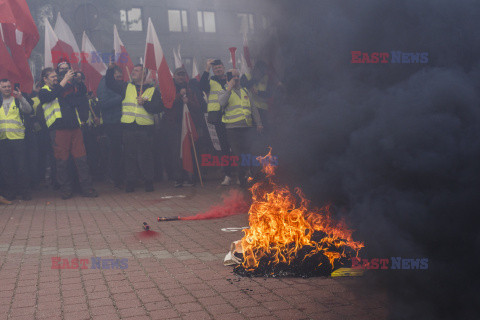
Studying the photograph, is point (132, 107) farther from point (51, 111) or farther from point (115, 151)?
point (51, 111)

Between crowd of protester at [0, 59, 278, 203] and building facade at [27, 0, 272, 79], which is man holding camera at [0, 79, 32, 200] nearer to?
crowd of protester at [0, 59, 278, 203]

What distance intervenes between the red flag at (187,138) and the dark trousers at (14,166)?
318 centimetres

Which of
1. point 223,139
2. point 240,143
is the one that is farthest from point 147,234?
point 223,139

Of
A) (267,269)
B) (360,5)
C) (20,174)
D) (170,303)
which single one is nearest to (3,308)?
(170,303)

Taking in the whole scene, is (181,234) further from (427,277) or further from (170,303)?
(427,277)

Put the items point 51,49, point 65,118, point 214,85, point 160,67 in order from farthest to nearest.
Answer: point 51,49 → point 160,67 → point 214,85 → point 65,118

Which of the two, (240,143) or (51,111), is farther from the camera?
(51,111)

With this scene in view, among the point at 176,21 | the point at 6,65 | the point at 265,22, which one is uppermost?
the point at 176,21

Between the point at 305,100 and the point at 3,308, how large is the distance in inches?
119

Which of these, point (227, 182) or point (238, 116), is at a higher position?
point (238, 116)

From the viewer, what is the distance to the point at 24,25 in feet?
31.9

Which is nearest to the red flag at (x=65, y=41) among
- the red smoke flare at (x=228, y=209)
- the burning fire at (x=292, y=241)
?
the red smoke flare at (x=228, y=209)

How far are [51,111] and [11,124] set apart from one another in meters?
0.75

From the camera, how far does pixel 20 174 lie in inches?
380
